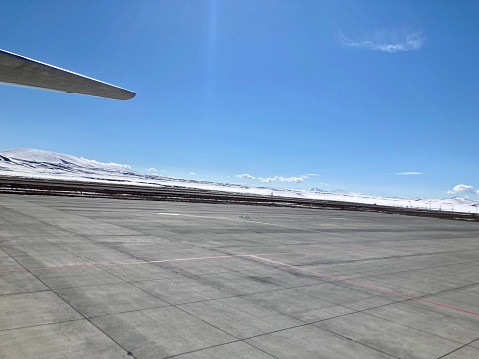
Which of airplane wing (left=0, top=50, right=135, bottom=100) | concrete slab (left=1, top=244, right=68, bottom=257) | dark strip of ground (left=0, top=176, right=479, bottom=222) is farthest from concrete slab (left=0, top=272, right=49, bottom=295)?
dark strip of ground (left=0, top=176, right=479, bottom=222)

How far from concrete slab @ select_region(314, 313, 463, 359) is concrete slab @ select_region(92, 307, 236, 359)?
2.37 m

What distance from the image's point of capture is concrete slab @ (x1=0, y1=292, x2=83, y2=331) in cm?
595

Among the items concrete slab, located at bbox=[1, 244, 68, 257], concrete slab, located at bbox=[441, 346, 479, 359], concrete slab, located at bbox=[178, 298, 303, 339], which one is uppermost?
concrete slab, located at bbox=[1, 244, 68, 257]

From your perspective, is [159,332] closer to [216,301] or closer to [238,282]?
[216,301]

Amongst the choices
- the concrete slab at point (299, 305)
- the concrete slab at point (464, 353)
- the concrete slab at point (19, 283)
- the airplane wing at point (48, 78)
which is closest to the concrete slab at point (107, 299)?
the concrete slab at point (19, 283)

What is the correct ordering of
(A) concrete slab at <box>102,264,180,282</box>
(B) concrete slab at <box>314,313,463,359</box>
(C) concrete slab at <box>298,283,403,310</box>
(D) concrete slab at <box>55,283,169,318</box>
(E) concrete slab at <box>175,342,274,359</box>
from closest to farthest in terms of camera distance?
(E) concrete slab at <box>175,342,274,359</box>
(B) concrete slab at <box>314,313,463,359</box>
(D) concrete slab at <box>55,283,169,318</box>
(C) concrete slab at <box>298,283,403,310</box>
(A) concrete slab at <box>102,264,180,282</box>

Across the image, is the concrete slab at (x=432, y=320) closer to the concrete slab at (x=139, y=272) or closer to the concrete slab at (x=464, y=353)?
the concrete slab at (x=464, y=353)

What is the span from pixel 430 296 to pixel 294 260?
194 inches

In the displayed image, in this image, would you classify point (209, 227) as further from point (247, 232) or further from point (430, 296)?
point (430, 296)

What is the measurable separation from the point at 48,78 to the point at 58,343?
867 centimetres

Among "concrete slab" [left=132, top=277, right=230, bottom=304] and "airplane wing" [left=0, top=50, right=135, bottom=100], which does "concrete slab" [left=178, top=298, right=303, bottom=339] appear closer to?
"concrete slab" [left=132, top=277, right=230, bottom=304]

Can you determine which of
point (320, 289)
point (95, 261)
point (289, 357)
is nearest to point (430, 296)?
point (320, 289)

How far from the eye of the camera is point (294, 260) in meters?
13.7

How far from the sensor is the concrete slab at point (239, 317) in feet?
21.2
